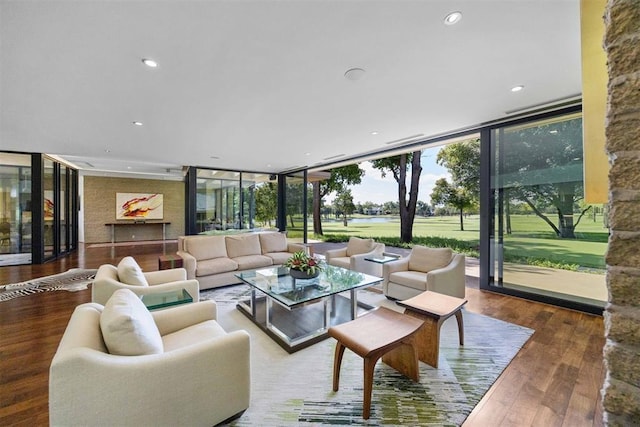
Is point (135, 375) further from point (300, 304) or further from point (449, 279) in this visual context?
point (449, 279)

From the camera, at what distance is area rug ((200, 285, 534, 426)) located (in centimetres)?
164

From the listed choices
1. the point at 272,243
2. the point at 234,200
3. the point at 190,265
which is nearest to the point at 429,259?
the point at 272,243

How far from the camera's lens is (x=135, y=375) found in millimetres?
1250

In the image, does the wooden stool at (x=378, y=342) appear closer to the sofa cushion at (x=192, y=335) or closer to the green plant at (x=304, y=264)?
the sofa cushion at (x=192, y=335)

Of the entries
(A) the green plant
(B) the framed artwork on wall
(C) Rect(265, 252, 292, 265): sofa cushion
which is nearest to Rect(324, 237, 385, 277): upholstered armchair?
(C) Rect(265, 252, 292, 265): sofa cushion

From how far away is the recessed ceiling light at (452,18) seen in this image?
172 centimetres

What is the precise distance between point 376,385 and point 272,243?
12.2 ft

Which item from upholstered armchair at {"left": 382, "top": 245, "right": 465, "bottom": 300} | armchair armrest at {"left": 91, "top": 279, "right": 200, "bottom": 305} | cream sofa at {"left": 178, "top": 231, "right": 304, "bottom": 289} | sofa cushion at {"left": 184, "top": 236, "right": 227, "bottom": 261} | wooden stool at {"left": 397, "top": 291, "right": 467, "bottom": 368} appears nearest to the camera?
wooden stool at {"left": 397, "top": 291, "right": 467, "bottom": 368}

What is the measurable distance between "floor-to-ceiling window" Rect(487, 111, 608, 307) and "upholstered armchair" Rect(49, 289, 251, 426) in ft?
13.6

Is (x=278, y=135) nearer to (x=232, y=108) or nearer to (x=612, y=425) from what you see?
(x=232, y=108)

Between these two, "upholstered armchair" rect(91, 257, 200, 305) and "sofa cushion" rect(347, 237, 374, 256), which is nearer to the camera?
"upholstered armchair" rect(91, 257, 200, 305)

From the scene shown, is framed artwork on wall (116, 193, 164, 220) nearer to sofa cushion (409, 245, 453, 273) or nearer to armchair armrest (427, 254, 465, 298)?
sofa cushion (409, 245, 453, 273)

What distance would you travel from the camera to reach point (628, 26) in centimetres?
70

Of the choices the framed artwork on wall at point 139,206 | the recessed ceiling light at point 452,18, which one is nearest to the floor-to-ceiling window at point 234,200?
the framed artwork on wall at point 139,206
